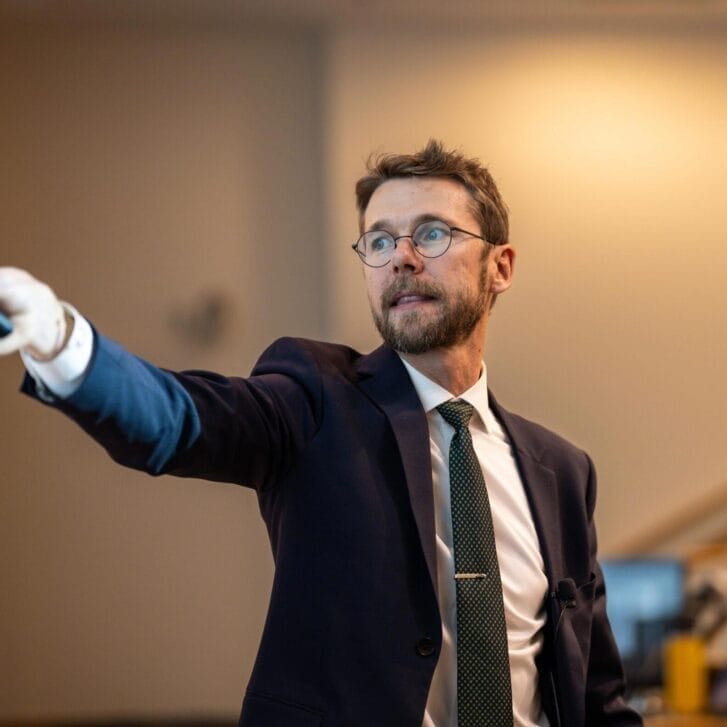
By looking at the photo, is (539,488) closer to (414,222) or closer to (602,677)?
(602,677)

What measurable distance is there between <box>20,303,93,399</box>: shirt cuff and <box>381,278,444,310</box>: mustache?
0.63 metres

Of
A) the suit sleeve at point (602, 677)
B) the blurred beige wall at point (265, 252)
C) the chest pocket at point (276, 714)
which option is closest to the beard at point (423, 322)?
the suit sleeve at point (602, 677)

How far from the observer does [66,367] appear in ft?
3.63

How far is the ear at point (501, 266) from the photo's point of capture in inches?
72.9

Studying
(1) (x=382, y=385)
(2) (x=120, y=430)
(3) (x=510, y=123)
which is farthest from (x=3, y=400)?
(2) (x=120, y=430)

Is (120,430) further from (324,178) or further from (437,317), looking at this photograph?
(324,178)

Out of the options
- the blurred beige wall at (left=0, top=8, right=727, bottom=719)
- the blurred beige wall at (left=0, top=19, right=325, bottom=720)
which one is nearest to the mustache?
the blurred beige wall at (left=0, top=8, right=727, bottom=719)

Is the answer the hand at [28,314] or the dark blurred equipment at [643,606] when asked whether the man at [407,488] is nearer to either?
the hand at [28,314]

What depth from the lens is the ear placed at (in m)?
1.85

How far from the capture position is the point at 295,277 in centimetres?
411

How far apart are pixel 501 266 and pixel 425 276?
25 centimetres

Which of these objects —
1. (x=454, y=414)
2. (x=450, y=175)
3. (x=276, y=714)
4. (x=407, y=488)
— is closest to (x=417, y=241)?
(x=450, y=175)

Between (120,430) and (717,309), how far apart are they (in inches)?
128

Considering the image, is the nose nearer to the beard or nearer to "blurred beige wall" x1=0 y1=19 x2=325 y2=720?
the beard
